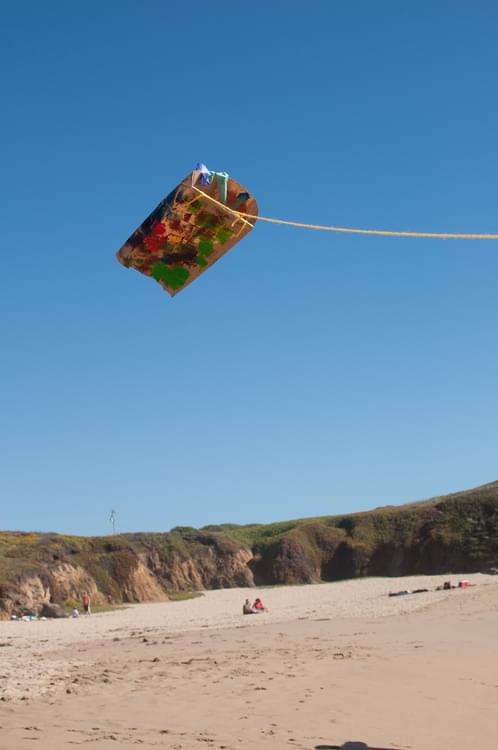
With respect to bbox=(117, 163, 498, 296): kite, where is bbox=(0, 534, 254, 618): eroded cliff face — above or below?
below

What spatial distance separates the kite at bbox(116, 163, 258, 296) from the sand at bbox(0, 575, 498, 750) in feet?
13.7

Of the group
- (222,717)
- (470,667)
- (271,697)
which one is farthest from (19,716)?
(470,667)

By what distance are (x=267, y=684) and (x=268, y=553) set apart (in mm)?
31421

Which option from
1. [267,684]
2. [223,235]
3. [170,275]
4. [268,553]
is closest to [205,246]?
[223,235]

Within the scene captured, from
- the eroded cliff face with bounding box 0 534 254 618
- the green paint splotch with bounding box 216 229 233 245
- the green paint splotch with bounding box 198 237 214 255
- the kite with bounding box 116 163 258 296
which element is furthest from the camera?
the eroded cliff face with bounding box 0 534 254 618

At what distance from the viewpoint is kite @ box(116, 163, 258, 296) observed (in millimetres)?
7074

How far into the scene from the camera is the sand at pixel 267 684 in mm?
7168

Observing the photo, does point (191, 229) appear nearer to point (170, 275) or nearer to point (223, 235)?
point (223, 235)

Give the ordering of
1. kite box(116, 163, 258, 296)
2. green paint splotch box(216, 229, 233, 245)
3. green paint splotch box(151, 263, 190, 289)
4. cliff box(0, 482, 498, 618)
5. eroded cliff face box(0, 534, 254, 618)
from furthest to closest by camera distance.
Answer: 1. cliff box(0, 482, 498, 618)
2. eroded cliff face box(0, 534, 254, 618)
3. green paint splotch box(151, 263, 190, 289)
4. green paint splotch box(216, 229, 233, 245)
5. kite box(116, 163, 258, 296)

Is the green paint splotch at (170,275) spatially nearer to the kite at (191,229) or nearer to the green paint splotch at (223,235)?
the kite at (191,229)

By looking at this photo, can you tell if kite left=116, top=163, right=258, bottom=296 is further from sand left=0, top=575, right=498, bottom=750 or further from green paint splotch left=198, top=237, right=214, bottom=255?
sand left=0, top=575, right=498, bottom=750

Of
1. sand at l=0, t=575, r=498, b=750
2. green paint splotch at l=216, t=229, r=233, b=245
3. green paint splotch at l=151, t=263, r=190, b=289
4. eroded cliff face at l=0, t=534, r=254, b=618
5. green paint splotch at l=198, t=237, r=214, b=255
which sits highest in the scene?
green paint splotch at l=216, t=229, r=233, b=245

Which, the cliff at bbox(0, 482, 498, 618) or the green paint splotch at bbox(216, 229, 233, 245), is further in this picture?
the cliff at bbox(0, 482, 498, 618)

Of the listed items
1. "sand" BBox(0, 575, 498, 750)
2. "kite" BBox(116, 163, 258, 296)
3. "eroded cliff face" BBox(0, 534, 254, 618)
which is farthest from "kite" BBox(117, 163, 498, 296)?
"eroded cliff face" BBox(0, 534, 254, 618)
